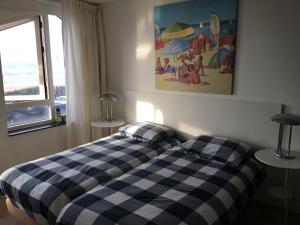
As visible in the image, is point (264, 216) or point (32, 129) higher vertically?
point (32, 129)

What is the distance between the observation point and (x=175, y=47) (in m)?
2.89

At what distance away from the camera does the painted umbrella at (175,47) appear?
9.24 feet

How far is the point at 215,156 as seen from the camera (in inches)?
92.2

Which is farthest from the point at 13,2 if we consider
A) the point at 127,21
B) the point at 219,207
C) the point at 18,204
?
the point at 219,207

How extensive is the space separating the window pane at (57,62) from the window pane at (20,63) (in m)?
0.21

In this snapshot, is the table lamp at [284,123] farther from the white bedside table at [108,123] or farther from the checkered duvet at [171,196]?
the white bedside table at [108,123]

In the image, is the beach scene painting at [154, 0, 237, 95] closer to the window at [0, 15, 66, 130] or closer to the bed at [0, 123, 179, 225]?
the bed at [0, 123, 179, 225]

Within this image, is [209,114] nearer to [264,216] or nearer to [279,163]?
[279,163]

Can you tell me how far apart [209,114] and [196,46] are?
77cm

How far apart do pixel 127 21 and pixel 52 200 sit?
2456mm

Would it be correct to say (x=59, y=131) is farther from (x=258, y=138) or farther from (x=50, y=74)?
(x=258, y=138)

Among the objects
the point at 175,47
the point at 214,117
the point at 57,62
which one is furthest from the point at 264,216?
the point at 57,62

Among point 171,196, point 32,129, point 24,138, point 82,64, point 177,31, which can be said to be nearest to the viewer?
point 171,196

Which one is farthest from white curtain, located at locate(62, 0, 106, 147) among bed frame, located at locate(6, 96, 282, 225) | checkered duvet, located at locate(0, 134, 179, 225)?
checkered duvet, located at locate(0, 134, 179, 225)
